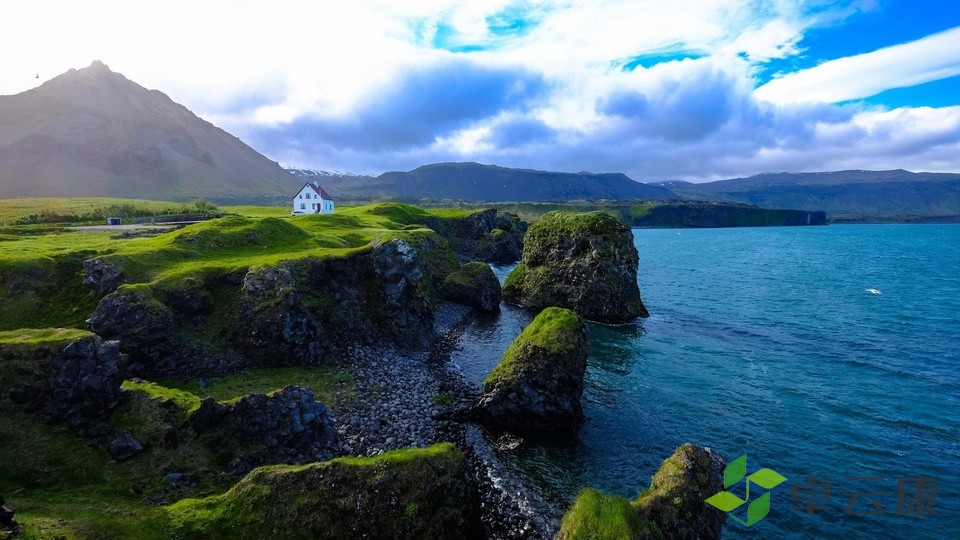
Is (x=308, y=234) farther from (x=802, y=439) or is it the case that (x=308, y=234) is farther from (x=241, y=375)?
(x=802, y=439)

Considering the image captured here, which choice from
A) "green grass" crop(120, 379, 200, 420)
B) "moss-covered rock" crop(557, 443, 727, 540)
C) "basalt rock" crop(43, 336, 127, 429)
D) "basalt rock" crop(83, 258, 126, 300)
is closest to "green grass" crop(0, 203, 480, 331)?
"basalt rock" crop(83, 258, 126, 300)

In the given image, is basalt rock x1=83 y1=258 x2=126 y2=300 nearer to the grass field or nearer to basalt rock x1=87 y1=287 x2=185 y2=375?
the grass field

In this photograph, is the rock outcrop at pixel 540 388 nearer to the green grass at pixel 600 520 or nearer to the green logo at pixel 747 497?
the green logo at pixel 747 497

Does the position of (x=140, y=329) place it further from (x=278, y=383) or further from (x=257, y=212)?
(x=257, y=212)

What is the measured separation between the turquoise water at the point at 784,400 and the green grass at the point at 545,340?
4857 millimetres

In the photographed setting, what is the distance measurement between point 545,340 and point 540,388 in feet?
10.2

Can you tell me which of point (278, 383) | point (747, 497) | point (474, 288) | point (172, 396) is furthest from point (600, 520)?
point (474, 288)

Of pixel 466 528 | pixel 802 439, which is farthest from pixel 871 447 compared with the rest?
pixel 466 528

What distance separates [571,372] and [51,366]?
2623 centimetres

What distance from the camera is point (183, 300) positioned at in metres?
33.8

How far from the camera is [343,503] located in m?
16.5

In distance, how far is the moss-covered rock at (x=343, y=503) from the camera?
51.5ft

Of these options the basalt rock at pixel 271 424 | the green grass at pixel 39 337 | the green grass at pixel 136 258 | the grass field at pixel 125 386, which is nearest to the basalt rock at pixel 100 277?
the green grass at pixel 136 258

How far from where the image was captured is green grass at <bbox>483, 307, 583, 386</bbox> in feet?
96.2
